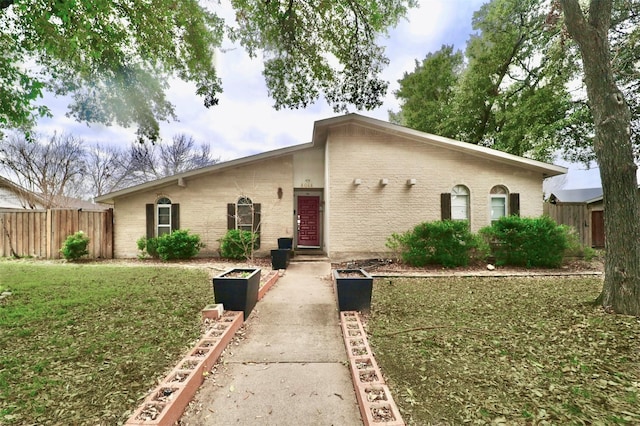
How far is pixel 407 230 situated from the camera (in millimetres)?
9594

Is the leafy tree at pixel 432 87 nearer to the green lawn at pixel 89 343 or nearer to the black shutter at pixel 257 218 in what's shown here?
the black shutter at pixel 257 218

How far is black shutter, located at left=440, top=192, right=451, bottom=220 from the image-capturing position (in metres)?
9.76

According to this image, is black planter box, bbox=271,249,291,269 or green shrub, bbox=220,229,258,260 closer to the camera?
black planter box, bbox=271,249,291,269

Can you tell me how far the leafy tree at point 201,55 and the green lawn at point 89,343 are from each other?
5407 mm

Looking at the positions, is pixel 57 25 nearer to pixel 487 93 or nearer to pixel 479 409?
pixel 479 409

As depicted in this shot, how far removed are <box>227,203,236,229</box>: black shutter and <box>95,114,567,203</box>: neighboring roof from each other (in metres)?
1.47

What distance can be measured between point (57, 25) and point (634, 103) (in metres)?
19.6

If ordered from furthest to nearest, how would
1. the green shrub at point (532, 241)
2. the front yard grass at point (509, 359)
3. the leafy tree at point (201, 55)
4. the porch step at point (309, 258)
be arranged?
the porch step at point (309, 258) → the green shrub at point (532, 241) → the leafy tree at point (201, 55) → the front yard grass at point (509, 359)

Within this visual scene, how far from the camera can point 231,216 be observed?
1057cm

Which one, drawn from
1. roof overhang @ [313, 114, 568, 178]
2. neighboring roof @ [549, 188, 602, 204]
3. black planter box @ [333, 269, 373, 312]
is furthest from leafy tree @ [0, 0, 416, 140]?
neighboring roof @ [549, 188, 602, 204]

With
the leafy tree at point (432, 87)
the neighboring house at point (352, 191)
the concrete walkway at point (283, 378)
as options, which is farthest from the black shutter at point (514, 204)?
the leafy tree at point (432, 87)

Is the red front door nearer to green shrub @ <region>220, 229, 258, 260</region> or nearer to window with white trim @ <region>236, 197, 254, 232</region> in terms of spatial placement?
window with white trim @ <region>236, 197, 254, 232</region>

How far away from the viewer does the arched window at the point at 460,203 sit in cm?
994

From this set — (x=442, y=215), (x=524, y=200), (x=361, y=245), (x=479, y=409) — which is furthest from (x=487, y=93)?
(x=479, y=409)
